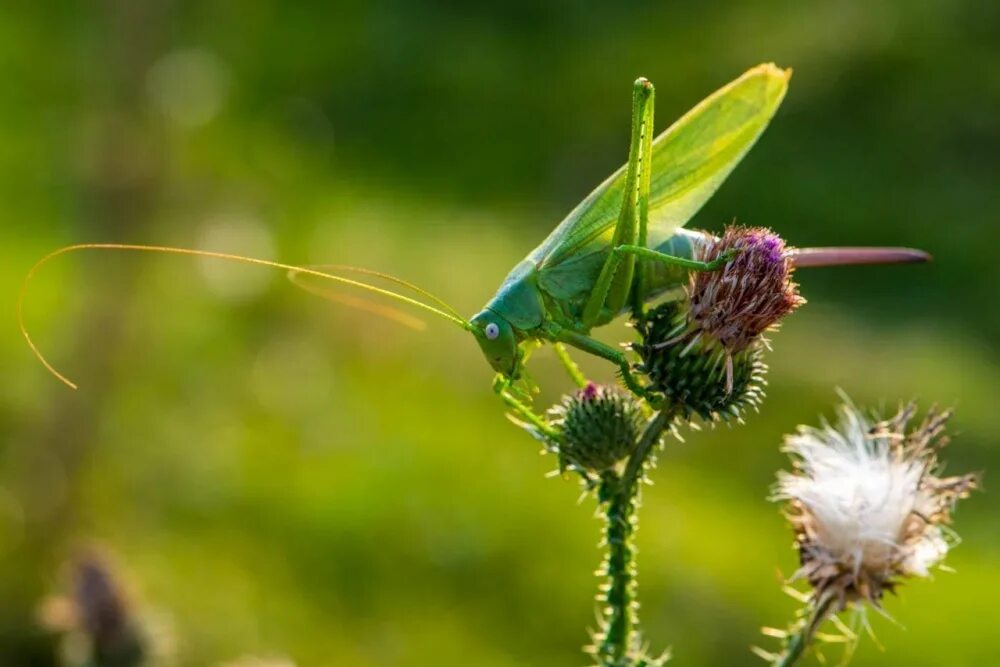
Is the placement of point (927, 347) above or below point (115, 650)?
above

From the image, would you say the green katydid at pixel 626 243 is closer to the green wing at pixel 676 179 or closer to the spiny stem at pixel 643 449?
the green wing at pixel 676 179

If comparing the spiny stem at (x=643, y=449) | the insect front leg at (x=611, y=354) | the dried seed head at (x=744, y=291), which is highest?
the dried seed head at (x=744, y=291)

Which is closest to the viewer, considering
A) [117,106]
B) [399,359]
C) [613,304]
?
[613,304]

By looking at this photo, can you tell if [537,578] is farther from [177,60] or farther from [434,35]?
[434,35]

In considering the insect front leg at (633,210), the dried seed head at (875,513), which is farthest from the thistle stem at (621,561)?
the insect front leg at (633,210)

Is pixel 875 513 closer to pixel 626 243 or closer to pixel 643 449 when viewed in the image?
pixel 643 449

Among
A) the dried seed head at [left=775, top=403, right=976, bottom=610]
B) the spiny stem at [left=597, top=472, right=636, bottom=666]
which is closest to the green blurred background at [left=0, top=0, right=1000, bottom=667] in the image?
the spiny stem at [left=597, top=472, right=636, bottom=666]

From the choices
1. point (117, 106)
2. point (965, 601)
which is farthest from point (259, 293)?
point (965, 601)
